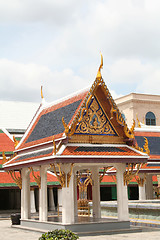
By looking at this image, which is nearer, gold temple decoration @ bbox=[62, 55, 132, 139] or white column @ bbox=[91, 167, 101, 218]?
gold temple decoration @ bbox=[62, 55, 132, 139]

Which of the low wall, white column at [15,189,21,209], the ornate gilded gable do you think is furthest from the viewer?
white column at [15,189,21,209]

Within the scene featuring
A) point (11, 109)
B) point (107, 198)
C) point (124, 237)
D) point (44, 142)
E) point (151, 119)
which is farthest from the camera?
point (151, 119)

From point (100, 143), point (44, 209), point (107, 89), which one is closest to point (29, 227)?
point (44, 209)

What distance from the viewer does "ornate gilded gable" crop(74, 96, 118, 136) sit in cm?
1873

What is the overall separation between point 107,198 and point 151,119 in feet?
64.4

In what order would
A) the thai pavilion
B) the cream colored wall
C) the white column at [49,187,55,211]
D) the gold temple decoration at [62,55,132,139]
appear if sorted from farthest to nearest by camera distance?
the cream colored wall < the white column at [49,187,55,211] < the gold temple decoration at [62,55,132,139] < the thai pavilion

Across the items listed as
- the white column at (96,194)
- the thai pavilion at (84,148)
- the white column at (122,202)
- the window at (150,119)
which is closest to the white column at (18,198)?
the thai pavilion at (84,148)

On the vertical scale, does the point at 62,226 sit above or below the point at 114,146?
below

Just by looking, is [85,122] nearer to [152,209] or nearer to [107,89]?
[107,89]

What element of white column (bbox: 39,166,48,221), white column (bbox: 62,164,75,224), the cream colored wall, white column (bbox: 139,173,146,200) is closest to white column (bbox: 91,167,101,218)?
white column (bbox: 39,166,48,221)

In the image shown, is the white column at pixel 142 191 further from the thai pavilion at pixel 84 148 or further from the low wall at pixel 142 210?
the thai pavilion at pixel 84 148

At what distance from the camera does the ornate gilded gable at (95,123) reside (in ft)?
61.5

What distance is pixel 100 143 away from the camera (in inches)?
747

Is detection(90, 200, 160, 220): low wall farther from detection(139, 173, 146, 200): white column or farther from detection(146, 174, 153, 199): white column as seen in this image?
detection(146, 174, 153, 199): white column
